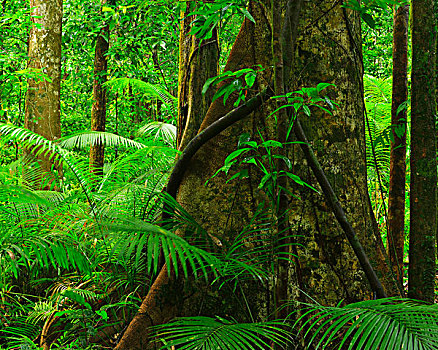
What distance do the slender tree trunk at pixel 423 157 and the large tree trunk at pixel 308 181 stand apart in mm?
259

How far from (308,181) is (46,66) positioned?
14.2 feet

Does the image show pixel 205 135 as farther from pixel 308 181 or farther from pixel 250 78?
pixel 250 78

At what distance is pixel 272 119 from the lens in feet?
7.38

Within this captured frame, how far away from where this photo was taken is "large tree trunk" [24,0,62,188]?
5.00m

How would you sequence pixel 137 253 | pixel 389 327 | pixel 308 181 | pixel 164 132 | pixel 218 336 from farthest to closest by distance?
pixel 164 132
pixel 308 181
pixel 218 336
pixel 389 327
pixel 137 253

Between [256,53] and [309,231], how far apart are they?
1.08 meters

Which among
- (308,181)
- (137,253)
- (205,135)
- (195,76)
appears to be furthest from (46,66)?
(137,253)

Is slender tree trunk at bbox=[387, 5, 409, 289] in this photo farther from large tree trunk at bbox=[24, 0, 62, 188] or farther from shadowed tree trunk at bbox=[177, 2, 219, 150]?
large tree trunk at bbox=[24, 0, 62, 188]

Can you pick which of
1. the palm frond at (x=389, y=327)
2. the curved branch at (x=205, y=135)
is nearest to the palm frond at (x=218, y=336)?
the palm frond at (x=389, y=327)

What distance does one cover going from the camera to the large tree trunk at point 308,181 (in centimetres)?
203

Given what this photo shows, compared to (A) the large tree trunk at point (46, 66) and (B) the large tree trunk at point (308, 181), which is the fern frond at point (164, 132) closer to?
(A) the large tree trunk at point (46, 66)

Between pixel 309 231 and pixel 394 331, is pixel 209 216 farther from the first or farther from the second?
pixel 394 331

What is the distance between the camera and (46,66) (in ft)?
16.9

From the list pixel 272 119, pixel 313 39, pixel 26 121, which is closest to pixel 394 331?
pixel 272 119
